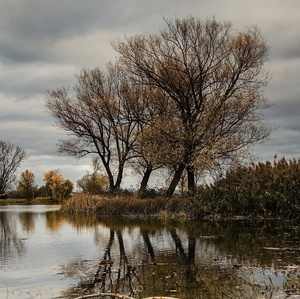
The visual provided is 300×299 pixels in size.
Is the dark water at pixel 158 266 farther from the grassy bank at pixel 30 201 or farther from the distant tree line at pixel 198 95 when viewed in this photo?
the grassy bank at pixel 30 201

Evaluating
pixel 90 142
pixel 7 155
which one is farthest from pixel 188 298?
pixel 7 155

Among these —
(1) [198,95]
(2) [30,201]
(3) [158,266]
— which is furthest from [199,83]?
(2) [30,201]

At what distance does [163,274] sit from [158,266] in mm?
816

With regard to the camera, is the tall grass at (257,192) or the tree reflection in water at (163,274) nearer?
the tree reflection in water at (163,274)

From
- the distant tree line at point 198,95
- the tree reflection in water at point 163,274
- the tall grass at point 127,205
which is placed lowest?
the tree reflection in water at point 163,274

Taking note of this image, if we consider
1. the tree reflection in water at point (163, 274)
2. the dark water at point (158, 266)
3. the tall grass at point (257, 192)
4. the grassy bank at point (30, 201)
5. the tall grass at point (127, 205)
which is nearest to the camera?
the tree reflection in water at point (163, 274)

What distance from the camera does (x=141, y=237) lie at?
13.5 meters

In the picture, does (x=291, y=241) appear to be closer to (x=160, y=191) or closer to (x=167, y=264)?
(x=167, y=264)

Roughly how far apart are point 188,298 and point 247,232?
27.3 ft

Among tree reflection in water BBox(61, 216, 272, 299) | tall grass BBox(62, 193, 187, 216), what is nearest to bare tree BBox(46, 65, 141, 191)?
tall grass BBox(62, 193, 187, 216)

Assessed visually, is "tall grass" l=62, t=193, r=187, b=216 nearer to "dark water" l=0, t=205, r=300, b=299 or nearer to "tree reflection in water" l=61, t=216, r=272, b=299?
"dark water" l=0, t=205, r=300, b=299

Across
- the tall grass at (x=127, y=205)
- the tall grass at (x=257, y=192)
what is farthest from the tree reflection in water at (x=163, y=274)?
the tall grass at (x=127, y=205)

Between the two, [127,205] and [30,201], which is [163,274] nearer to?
[127,205]

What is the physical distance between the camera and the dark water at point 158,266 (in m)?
6.22
